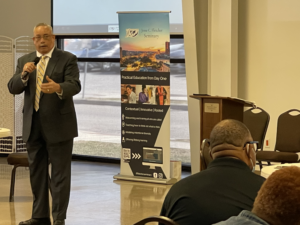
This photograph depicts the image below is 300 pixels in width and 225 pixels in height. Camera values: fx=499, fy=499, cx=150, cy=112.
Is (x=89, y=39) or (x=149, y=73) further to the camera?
(x=89, y=39)

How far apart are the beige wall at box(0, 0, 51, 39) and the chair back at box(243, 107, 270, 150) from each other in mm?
4340

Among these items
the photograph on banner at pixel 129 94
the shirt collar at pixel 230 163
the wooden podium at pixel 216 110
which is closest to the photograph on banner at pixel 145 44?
the photograph on banner at pixel 129 94

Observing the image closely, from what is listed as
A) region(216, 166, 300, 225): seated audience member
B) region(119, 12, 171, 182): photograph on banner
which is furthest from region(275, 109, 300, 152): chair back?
region(216, 166, 300, 225): seated audience member

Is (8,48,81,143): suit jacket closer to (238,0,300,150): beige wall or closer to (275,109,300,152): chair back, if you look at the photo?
(275,109,300,152): chair back

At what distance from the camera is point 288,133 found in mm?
6543

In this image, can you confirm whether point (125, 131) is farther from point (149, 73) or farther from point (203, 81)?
point (203, 81)

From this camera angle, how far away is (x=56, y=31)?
908 cm

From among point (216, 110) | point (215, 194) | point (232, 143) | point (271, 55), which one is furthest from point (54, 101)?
point (271, 55)

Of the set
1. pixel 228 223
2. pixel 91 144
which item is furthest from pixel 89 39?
pixel 228 223

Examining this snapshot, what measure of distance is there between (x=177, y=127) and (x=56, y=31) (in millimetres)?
2855

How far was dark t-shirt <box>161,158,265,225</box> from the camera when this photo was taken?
2061 mm

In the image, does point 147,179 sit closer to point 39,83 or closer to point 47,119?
point 47,119

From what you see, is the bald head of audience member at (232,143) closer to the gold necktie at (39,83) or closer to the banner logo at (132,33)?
the gold necktie at (39,83)

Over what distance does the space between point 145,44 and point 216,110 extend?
5.97 ft
